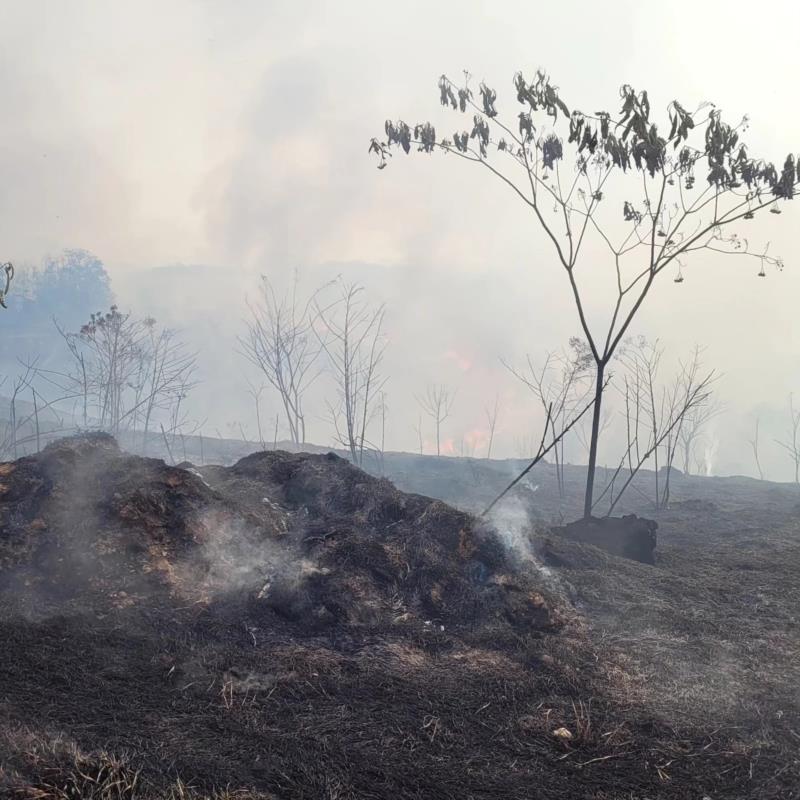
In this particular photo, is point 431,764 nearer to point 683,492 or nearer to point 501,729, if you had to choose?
point 501,729

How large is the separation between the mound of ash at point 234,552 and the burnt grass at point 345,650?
1.2 inches

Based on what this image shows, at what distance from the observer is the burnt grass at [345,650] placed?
410cm

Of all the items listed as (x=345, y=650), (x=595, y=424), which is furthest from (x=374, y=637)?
(x=595, y=424)

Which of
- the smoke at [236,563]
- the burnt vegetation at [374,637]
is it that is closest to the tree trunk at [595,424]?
the burnt vegetation at [374,637]

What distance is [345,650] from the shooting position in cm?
607

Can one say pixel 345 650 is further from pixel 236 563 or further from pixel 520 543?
pixel 520 543

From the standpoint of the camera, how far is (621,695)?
545 cm

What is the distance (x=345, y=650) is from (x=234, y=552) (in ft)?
6.99

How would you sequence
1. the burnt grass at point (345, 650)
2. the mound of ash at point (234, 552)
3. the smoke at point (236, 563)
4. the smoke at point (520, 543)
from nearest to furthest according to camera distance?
the burnt grass at point (345, 650) < the mound of ash at point (234, 552) < the smoke at point (236, 563) < the smoke at point (520, 543)

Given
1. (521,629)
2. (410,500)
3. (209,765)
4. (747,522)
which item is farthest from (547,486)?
(209,765)

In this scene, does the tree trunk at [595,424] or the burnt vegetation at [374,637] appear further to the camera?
the tree trunk at [595,424]

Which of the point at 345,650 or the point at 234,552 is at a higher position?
the point at 234,552

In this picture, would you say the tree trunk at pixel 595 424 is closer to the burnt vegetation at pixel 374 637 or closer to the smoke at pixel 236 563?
the burnt vegetation at pixel 374 637

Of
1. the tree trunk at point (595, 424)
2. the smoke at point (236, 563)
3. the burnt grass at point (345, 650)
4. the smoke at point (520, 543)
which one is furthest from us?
the tree trunk at point (595, 424)
